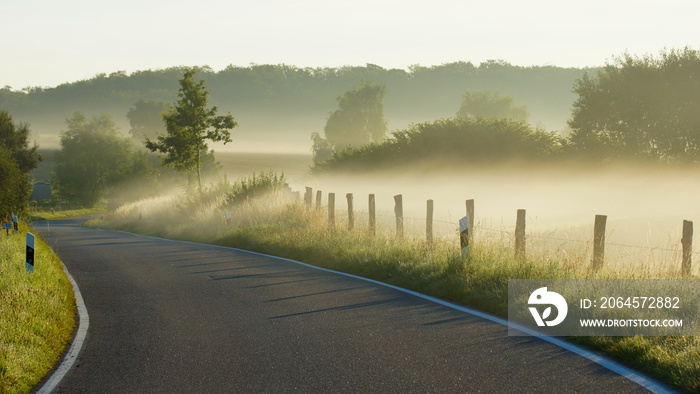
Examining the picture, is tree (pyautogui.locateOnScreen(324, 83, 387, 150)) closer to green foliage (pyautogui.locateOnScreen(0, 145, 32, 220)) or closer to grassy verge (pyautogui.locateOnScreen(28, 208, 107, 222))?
grassy verge (pyautogui.locateOnScreen(28, 208, 107, 222))

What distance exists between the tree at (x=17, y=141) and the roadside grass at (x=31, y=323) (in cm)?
4837

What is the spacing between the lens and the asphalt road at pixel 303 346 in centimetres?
602

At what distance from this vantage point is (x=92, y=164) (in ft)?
340

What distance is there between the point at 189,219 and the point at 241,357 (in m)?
28.8

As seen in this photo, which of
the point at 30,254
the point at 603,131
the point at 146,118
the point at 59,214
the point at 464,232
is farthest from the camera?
the point at 146,118

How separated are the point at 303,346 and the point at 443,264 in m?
5.24

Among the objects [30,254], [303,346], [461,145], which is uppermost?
[461,145]

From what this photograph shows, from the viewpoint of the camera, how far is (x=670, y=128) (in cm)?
4650

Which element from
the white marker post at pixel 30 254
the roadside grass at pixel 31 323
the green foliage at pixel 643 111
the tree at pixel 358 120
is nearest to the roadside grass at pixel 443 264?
the roadside grass at pixel 31 323

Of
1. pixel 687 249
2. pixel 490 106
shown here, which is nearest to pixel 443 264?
pixel 687 249

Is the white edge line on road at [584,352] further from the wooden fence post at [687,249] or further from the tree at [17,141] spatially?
the tree at [17,141]

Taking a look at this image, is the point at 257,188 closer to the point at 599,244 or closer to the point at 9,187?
the point at 9,187

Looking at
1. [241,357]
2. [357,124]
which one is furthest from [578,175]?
[357,124]

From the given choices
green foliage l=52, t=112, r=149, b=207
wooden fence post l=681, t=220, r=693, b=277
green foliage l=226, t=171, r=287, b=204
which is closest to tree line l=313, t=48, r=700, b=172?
green foliage l=226, t=171, r=287, b=204
